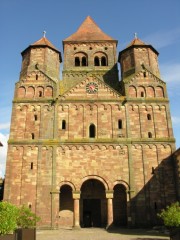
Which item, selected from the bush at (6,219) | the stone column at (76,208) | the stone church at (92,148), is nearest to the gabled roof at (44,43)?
the stone church at (92,148)

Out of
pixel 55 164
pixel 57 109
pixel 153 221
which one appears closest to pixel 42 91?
pixel 57 109

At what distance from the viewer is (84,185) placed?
2717cm

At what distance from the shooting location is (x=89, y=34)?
4022cm

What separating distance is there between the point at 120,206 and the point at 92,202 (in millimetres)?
2825

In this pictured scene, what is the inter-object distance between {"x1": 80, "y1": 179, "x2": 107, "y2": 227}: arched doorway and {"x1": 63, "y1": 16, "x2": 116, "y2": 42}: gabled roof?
2105 centimetres

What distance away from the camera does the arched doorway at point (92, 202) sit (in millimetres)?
26969

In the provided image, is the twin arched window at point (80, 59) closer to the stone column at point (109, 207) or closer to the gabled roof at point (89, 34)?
the gabled roof at point (89, 34)

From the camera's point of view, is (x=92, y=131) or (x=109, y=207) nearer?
(x=109, y=207)

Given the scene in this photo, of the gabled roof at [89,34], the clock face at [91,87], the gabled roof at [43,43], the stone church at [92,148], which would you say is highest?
the gabled roof at [89,34]

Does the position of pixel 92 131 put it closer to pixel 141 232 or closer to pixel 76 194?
pixel 76 194

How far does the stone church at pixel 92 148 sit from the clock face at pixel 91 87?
0.4 inches

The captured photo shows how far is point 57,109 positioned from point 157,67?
12921 millimetres

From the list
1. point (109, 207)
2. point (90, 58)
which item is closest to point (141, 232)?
point (109, 207)

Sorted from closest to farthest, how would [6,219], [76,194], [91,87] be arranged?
[6,219] → [76,194] → [91,87]
